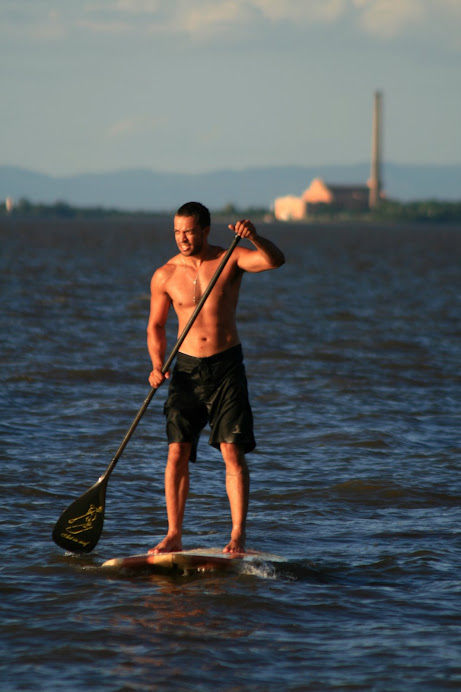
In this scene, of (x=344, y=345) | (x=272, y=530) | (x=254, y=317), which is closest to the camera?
(x=272, y=530)

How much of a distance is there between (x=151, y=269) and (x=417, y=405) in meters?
34.8

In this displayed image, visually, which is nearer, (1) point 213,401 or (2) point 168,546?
(1) point 213,401

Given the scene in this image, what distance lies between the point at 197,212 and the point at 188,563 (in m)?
2.09

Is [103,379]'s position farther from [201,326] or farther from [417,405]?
[201,326]

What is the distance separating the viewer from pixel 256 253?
6.94 m

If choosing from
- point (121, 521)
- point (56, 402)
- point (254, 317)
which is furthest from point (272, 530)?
point (254, 317)

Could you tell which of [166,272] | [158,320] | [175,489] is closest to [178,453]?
[175,489]

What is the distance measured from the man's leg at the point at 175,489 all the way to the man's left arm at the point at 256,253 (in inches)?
45.6

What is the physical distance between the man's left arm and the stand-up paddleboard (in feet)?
5.67

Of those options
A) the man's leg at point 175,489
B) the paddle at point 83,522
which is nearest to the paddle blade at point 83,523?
the paddle at point 83,522

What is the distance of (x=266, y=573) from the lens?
7.25 meters

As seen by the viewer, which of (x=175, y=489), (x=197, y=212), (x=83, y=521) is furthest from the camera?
(x=83, y=521)

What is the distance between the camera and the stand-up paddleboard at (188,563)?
23.4ft

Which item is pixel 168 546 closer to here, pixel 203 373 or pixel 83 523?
pixel 83 523
